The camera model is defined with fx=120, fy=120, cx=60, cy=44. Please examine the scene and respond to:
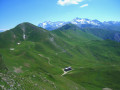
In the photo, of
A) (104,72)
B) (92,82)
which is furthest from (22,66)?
(104,72)

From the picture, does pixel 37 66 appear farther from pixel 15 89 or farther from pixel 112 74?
pixel 15 89

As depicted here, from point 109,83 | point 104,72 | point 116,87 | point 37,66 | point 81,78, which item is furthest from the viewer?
point 37,66

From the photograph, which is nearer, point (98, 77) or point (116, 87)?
point (116, 87)

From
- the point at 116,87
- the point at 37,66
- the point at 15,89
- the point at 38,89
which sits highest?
the point at 15,89

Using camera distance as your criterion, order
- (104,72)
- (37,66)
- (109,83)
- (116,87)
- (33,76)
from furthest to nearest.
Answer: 1. (37,66)
2. (104,72)
3. (109,83)
4. (116,87)
5. (33,76)

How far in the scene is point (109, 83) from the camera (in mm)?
117562

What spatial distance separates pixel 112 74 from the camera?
132000mm

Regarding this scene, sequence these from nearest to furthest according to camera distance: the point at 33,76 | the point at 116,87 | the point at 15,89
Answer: the point at 15,89 < the point at 33,76 < the point at 116,87

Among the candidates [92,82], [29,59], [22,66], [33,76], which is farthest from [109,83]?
[29,59]

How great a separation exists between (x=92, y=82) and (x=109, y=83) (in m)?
16.3

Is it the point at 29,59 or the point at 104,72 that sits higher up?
the point at 29,59

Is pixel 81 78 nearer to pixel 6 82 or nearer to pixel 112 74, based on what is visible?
pixel 112 74

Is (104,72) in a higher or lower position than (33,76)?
lower

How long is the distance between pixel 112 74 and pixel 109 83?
1794 centimetres
